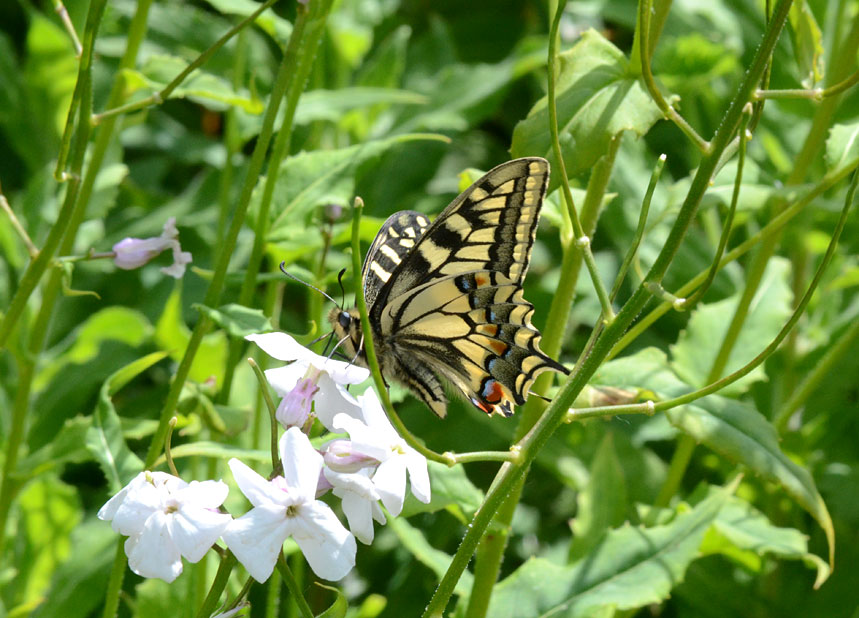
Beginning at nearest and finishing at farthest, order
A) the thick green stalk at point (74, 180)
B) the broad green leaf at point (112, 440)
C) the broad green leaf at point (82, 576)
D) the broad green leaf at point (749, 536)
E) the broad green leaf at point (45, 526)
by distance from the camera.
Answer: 1. the thick green stalk at point (74, 180)
2. the broad green leaf at point (112, 440)
3. the broad green leaf at point (749, 536)
4. the broad green leaf at point (82, 576)
5. the broad green leaf at point (45, 526)

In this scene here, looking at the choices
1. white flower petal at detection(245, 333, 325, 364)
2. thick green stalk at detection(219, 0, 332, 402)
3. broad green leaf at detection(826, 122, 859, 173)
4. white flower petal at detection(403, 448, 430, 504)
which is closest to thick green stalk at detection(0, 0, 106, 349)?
thick green stalk at detection(219, 0, 332, 402)

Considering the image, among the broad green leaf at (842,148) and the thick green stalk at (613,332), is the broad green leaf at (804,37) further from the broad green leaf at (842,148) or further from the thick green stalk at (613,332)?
the thick green stalk at (613,332)

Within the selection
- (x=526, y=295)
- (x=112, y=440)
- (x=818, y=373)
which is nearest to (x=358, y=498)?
(x=112, y=440)

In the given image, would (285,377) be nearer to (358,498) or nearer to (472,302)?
(358,498)

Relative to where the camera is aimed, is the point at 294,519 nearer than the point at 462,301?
Yes

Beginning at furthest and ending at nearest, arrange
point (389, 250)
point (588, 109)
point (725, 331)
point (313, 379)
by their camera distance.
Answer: point (725, 331) → point (389, 250) → point (588, 109) → point (313, 379)

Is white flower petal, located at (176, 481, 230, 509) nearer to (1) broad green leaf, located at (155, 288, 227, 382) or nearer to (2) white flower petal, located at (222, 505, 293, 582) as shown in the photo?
(2) white flower petal, located at (222, 505, 293, 582)

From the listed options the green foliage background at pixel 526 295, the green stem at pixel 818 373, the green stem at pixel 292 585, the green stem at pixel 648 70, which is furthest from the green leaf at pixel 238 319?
the green stem at pixel 818 373
